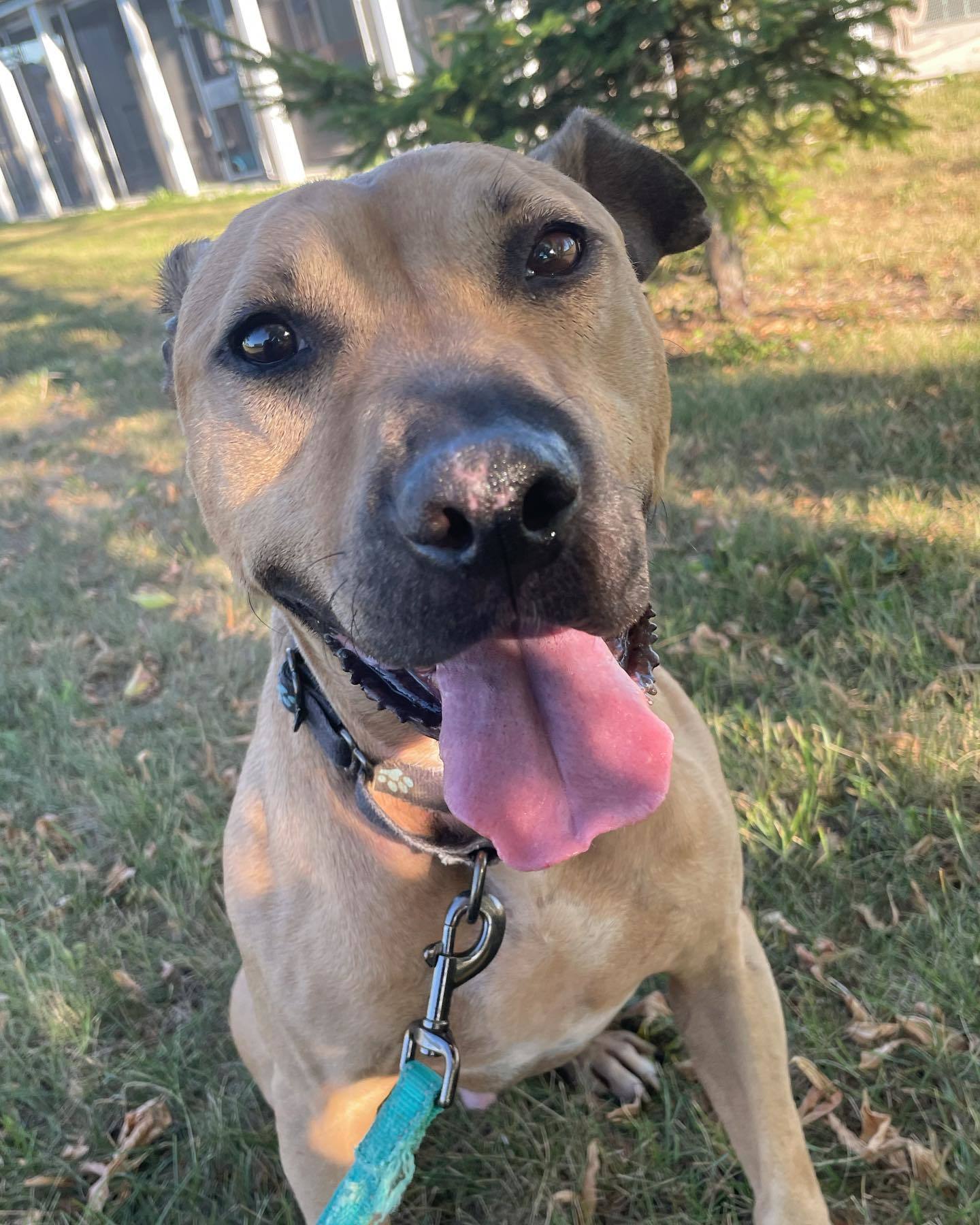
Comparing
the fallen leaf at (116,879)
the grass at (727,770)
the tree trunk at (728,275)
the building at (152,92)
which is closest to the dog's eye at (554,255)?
the grass at (727,770)

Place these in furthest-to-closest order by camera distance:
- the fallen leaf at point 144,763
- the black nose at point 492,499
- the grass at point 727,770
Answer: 1. the fallen leaf at point 144,763
2. the grass at point 727,770
3. the black nose at point 492,499

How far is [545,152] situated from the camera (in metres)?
2.32

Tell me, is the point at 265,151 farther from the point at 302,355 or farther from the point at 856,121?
the point at 302,355

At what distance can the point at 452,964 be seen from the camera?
1.63 m

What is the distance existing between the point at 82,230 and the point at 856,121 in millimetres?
19984

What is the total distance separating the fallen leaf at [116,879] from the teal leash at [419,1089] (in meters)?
1.82

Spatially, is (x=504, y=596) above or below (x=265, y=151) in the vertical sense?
above

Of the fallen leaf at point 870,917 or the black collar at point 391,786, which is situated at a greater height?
the black collar at point 391,786

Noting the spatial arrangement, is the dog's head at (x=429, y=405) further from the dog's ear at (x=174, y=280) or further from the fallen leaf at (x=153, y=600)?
the fallen leaf at (x=153, y=600)

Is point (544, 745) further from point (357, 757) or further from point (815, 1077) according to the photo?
point (815, 1077)

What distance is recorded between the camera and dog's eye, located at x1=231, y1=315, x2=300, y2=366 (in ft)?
5.82

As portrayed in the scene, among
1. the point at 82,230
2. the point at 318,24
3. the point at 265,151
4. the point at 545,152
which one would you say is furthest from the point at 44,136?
the point at 545,152

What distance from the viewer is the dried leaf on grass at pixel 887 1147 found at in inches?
76.3

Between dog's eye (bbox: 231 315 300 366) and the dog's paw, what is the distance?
170 centimetres
